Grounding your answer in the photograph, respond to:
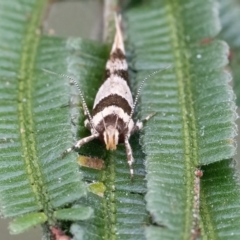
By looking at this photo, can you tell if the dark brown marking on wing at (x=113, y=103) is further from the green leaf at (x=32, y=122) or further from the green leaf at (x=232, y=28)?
the green leaf at (x=232, y=28)

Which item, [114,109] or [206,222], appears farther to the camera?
[114,109]

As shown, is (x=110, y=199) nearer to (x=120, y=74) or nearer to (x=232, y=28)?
(x=120, y=74)

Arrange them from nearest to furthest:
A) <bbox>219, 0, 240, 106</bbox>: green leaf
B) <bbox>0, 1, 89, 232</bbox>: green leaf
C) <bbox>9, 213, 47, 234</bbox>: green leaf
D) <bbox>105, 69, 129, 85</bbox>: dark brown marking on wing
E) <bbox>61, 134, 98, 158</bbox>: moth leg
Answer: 1. <bbox>9, 213, 47, 234</bbox>: green leaf
2. <bbox>0, 1, 89, 232</bbox>: green leaf
3. <bbox>61, 134, 98, 158</bbox>: moth leg
4. <bbox>105, 69, 129, 85</bbox>: dark brown marking on wing
5. <bbox>219, 0, 240, 106</bbox>: green leaf

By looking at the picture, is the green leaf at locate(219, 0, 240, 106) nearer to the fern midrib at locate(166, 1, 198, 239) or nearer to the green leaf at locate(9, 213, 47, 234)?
the fern midrib at locate(166, 1, 198, 239)

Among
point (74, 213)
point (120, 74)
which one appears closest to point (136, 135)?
point (120, 74)

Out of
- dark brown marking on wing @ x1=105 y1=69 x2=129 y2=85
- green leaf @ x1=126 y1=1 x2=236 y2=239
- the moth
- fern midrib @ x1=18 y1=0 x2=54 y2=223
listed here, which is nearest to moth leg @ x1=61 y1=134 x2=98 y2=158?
the moth

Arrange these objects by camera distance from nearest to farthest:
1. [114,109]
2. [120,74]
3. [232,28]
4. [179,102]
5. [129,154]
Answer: [129,154], [179,102], [114,109], [120,74], [232,28]
